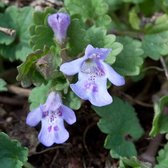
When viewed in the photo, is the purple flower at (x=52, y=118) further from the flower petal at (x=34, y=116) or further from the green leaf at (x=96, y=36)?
the green leaf at (x=96, y=36)

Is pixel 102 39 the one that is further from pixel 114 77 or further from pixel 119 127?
pixel 119 127

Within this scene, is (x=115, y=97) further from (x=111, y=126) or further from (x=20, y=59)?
(x=20, y=59)

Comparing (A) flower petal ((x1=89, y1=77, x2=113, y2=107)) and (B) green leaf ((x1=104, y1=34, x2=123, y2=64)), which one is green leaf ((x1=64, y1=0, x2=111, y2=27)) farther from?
(A) flower petal ((x1=89, y1=77, x2=113, y2=107))

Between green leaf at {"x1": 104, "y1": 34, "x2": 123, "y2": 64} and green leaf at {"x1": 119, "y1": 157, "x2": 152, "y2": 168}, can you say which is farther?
green leaf at {"x1": 104, "y1": 34, "x2": 123, "y2": 64}

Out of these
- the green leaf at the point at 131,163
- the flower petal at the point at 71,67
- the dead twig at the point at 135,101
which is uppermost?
the flower petal at the point at 71,67

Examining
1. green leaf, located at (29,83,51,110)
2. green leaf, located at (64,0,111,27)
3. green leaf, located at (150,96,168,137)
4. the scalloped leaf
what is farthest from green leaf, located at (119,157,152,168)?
green leaf, located at (64,0,111,27)

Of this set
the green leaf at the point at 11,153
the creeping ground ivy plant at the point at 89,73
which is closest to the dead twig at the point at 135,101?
the creeping ground ivy plant at the point at 89,73

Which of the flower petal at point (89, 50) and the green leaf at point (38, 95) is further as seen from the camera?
the green leaf at point (38, 95)

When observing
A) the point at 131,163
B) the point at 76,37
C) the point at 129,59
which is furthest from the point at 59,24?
the point at 131,163
